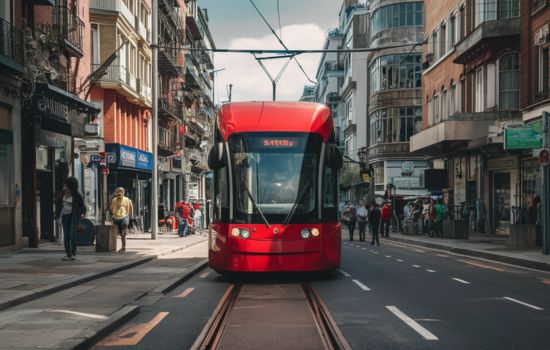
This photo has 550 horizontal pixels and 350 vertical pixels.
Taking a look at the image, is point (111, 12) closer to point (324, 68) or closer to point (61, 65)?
point (61, 65)

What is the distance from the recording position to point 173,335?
7.80 m

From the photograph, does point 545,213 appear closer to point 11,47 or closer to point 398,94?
point 11,47

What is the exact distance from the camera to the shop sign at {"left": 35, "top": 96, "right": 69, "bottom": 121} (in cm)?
2069

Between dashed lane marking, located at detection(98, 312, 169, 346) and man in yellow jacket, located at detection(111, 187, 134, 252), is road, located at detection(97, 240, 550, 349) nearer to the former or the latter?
dashed lane marking, located at detection(98, 312, 169, 346)

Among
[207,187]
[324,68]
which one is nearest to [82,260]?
[207,187]

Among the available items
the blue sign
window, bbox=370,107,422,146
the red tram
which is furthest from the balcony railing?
the red tram

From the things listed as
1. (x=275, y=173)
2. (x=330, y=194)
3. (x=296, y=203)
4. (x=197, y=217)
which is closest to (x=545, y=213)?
(x=330, y=194)

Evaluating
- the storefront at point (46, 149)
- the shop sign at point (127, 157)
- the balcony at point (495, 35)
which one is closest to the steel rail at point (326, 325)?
the storefront at point (46, 149)

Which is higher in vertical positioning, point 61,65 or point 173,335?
point 61,65

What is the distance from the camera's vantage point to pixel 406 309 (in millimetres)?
9617

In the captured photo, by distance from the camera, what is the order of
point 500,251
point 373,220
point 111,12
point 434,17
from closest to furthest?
point 500,251 → point 373,220 → point 111,12 → point 434,17

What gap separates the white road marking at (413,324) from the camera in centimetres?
765

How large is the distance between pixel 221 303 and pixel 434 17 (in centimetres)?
3697

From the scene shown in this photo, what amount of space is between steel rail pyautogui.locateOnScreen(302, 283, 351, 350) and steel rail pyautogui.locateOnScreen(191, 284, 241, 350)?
42.2 inches
